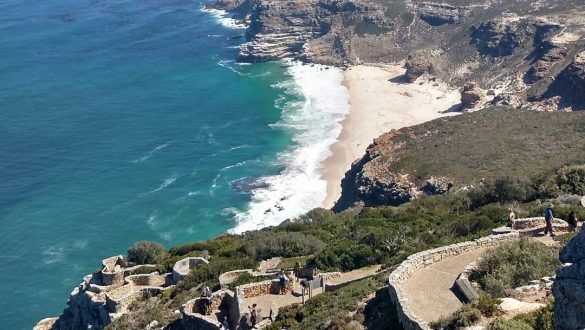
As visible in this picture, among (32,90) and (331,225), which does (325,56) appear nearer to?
(32,90)

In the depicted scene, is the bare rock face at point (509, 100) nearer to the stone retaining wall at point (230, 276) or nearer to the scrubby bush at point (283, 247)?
the scrubby bush at point (283, 247)

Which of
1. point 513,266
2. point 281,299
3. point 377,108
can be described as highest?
point 513,266

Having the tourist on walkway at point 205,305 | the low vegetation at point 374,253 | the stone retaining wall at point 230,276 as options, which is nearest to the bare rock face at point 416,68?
the low vegetation at point 374,253

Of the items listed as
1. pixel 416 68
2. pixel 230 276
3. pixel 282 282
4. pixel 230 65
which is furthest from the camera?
pixel 230 65

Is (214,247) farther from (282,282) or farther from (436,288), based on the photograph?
(436,288)

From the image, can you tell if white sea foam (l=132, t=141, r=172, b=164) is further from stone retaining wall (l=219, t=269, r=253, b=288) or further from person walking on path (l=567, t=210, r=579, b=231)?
person walking on path (l=567, t=210, r=579, b=231)

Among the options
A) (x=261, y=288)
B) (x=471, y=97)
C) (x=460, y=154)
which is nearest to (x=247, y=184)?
(x=460, y=154)

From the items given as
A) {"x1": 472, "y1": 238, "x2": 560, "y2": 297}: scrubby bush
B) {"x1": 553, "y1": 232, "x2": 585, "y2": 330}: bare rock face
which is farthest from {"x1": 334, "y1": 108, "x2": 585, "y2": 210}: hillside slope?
{"x1": 553, "y1": 232, "x2": 585, "y2": 330}: bare rock face
